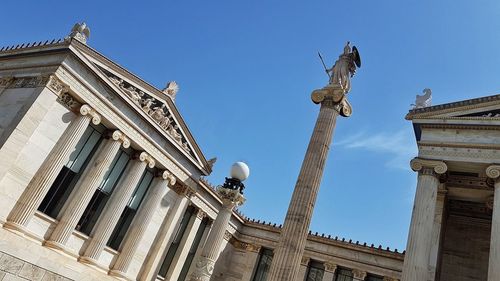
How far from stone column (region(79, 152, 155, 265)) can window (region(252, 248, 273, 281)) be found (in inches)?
556

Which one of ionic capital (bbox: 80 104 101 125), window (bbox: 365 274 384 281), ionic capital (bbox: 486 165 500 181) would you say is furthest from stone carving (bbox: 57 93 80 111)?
window (bbox: 365 274 384 281)

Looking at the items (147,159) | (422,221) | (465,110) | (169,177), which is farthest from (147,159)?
(465,110)

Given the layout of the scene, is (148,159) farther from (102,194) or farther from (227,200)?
(227,200)

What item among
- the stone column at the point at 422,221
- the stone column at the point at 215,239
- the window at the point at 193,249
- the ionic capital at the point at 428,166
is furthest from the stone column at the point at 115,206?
the stone column at the point at 422,221

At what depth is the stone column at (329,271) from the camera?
3099cm

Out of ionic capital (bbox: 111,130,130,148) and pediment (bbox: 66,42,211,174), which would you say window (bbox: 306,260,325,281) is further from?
ionic capital (bbox: 111,130,130,148)

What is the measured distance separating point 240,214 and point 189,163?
8868 mm

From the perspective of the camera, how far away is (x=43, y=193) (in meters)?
20.1

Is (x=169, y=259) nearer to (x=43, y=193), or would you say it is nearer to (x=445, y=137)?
(x=43, y=193)

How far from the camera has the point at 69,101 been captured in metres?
21.5

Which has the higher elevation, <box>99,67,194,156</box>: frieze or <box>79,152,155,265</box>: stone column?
<box>99,67,194,156</box>: frieze

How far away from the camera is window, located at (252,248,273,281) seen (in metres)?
34.0

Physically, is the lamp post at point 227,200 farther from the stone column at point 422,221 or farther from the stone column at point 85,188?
the stone column at point 422,221

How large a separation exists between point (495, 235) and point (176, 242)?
20.2 metres
